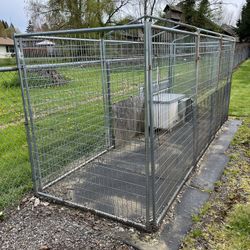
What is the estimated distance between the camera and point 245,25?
23.1 metres

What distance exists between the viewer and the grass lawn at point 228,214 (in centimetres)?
201

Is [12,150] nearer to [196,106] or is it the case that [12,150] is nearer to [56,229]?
[56,229]

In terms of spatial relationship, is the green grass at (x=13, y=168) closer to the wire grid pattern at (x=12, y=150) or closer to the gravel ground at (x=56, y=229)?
the wire grid pattern at (x=12, y=150)

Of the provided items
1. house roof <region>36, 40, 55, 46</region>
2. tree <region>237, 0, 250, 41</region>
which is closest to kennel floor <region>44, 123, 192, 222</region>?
house roof <region>36, 40, 55, 46</region>

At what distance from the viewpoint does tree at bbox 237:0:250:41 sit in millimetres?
22555

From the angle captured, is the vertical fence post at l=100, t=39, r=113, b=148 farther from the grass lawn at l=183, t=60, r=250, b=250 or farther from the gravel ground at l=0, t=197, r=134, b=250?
the grass lawn at l=183, t=60, r=250, b=250

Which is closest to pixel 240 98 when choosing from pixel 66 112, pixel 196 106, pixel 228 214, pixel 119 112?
pixel 196 106

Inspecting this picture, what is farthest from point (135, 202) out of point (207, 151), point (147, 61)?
point (207, 151)

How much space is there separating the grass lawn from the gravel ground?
2.00 feet

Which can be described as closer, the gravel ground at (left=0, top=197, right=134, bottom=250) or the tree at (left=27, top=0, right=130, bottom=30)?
the gravel ground at (left=0, top=197, right=134, bottom=250)

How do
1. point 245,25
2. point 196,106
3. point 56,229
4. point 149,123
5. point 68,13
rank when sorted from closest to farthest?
1. point 149,123
2. point 56,229
3. point 196,106
4. point 68,13
5. point 245,25

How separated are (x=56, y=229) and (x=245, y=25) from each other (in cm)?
2618

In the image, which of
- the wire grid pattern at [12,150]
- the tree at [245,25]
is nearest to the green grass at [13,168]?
the wire grid pattern at [12,150]

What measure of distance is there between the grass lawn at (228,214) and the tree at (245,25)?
23.2 meters
